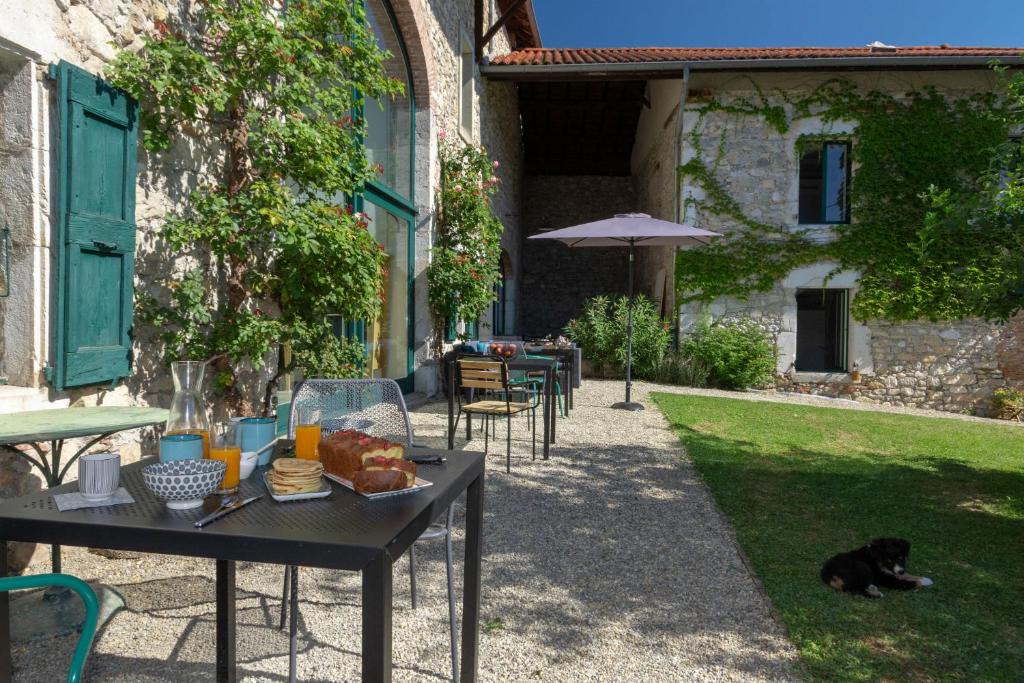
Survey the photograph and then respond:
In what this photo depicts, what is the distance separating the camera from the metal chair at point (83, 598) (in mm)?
1060

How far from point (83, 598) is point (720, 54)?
10.7 meters

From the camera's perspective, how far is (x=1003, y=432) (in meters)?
7.24

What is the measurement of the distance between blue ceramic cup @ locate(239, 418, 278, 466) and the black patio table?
0.52ft

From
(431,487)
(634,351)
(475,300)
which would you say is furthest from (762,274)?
(431,487)

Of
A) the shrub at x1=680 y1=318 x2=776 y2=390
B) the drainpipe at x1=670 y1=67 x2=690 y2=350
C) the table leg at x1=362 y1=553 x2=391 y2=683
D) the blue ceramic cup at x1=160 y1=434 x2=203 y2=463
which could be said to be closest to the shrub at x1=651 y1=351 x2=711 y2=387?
the shrub at x1=680 y1=318 x2=776 y2=390

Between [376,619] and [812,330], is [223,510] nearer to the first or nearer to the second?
[376,619]

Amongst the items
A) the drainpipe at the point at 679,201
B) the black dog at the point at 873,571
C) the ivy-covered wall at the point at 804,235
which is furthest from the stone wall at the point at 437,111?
the black dog at the point at 873,571

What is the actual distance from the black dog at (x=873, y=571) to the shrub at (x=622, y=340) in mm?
7250

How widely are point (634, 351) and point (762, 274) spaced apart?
6.92 ft

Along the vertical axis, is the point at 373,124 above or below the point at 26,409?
above

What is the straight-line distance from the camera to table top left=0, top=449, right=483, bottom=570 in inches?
45.5

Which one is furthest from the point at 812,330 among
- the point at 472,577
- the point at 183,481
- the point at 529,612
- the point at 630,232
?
the point at 183,481

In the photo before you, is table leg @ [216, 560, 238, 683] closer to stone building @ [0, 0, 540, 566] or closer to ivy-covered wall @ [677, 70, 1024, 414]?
stone building @ [0, 0, 540, 566]

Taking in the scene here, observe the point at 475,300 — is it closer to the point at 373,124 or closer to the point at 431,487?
the point at 373,124
